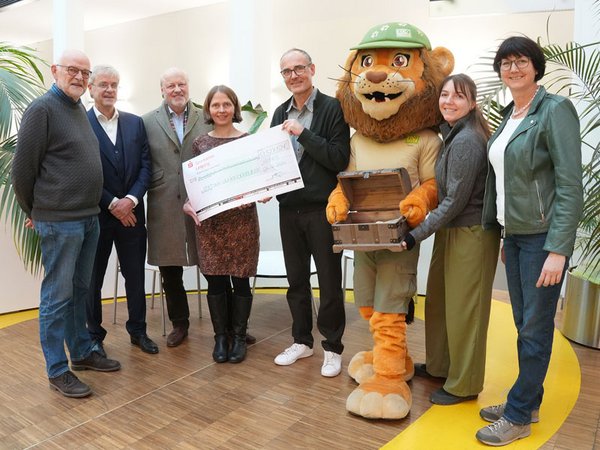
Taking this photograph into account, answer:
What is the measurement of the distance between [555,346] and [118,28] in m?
7.60

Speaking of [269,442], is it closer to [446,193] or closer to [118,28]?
[446,193]

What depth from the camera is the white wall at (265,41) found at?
4.81 metres

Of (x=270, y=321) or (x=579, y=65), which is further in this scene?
(x=270, y=321)

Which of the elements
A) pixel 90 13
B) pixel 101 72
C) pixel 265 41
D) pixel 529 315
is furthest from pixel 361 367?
pixel 90 13

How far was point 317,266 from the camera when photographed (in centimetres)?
293

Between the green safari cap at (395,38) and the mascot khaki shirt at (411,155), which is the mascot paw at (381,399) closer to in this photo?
the mascot khaki shirt at (411,155)

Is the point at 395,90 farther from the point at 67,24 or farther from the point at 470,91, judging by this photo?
the point at 67,24

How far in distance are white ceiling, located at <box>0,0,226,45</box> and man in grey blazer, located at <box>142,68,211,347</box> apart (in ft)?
14.6

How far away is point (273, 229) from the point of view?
15.7 feet

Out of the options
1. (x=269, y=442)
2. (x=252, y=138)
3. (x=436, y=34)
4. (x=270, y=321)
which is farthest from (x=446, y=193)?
(x=436, y=34)

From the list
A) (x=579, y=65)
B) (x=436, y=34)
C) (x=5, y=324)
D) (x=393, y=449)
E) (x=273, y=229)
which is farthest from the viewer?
(x=436, y=34)

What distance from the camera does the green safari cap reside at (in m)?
2.50

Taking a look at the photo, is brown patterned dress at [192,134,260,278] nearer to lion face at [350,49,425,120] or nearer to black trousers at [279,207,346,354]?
black trousers at [279,207,346,354]

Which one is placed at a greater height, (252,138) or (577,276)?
(252,138)
